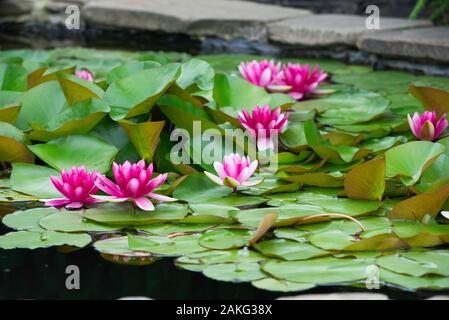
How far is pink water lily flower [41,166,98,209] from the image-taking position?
1820 mm

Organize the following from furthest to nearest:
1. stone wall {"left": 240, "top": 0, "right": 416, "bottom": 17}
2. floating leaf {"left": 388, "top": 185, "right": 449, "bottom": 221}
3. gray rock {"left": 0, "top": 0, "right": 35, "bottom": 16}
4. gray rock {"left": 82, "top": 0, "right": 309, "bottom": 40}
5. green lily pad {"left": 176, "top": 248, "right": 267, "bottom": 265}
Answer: gray rock {"left": 0, "top": 0, "right": 35, "bottom": 16}, stone wall {"left": 240, "top": 0, "right": 416, "bottom": 17}, gray rock {"left": 82, "top": 0, "right": 309, "bottom": 40}, floating leaf {"left": 388, "top": 185, "right": 449, "bottom": 221}, green lily pad {"left": 176, "top": 248, "right": 267, "bottom": 265}

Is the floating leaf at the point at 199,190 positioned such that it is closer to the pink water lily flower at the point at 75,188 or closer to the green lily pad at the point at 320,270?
the pink water lily flower at the point at 75,188

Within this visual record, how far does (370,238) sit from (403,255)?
0.07 m

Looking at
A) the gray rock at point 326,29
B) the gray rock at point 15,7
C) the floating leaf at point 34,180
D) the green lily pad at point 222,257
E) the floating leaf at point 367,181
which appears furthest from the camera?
the gray rock at point 15,7

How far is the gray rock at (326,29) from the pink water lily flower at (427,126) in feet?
4.70

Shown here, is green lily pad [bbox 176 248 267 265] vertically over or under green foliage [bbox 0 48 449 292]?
under

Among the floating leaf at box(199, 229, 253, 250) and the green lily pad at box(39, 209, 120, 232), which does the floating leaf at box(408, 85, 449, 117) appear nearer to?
the floating leaf at box(199, 229, 253, 250)

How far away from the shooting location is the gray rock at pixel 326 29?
373 cm

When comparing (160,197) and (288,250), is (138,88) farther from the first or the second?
(288,250)

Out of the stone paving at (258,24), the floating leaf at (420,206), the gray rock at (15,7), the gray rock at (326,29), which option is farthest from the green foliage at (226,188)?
the gray rock at (15,7)

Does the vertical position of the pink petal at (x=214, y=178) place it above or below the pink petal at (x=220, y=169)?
below

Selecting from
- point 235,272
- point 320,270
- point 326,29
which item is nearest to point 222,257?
point 235,272

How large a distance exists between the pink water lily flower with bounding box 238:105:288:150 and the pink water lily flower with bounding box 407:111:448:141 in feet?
1.23

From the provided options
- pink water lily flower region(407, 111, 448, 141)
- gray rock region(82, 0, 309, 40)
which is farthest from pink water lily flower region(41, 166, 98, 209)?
gray rock region(82, 0, 309, 40)
